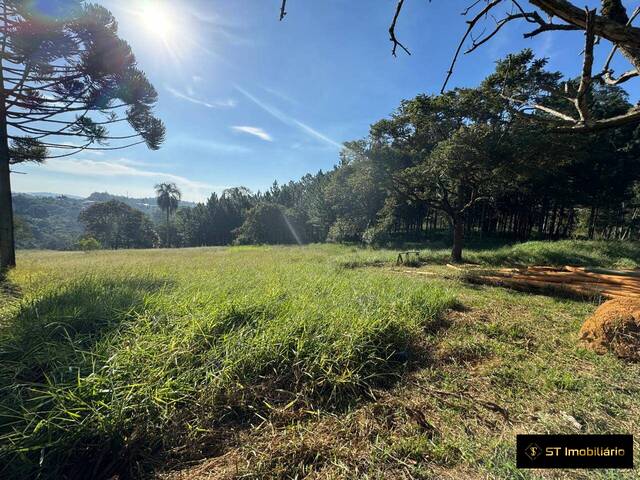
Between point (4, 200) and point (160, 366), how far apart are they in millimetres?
8346

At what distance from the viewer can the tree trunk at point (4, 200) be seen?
677 centimetres

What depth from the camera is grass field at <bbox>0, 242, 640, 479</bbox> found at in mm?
1809

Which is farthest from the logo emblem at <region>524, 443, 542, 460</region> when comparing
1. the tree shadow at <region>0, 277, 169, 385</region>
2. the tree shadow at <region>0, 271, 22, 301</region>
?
the tree shadow at <region>0, 271, 22, 301</region>

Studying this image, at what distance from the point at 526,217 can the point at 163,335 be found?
102ft

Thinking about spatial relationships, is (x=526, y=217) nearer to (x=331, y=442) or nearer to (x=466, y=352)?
(x=466, y=352)

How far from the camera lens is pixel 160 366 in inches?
95.0

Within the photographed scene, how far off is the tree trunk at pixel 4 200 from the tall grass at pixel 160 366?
5076mm

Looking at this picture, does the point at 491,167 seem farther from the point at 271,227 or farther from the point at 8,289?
the point at 271,227

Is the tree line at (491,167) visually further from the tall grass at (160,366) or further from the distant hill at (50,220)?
the distant hill at (50,220)

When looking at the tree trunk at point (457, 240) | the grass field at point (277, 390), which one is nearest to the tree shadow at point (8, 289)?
the grass field at point (277, 390)

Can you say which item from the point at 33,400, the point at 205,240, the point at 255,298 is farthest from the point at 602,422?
the point at 205,240

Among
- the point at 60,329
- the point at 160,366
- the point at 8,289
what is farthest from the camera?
the point at 8,289

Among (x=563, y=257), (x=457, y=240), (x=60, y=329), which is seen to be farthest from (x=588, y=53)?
(x=563, y=257)

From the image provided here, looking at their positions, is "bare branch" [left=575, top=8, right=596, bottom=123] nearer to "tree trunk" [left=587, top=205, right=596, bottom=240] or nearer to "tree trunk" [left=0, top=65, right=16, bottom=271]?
"tree trunk" [left=0, top=65, right=16, bottom=271]
